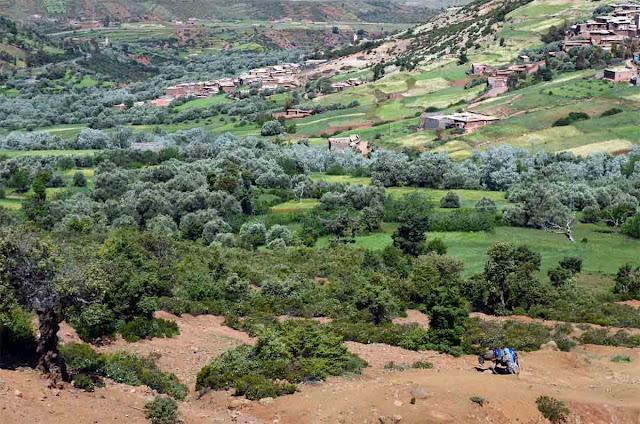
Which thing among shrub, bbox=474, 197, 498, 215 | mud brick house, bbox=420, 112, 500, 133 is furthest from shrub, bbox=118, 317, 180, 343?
mud brick house, bbox=420, 112, 500, 133

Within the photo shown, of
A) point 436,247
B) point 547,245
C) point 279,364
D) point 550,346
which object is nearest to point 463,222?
point 547,245

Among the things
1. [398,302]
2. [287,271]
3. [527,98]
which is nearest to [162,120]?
[527,98]

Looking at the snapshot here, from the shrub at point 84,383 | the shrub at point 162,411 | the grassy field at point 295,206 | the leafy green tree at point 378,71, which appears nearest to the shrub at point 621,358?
the shrub at point 162,411

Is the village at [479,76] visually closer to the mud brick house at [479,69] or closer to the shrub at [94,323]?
the mud brick house at [479,69]

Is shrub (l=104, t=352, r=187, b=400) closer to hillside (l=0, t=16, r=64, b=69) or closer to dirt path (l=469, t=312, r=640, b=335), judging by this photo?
dirt path (l=469, t=312, r=640, b=335)

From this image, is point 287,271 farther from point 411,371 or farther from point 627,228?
point 627,228
